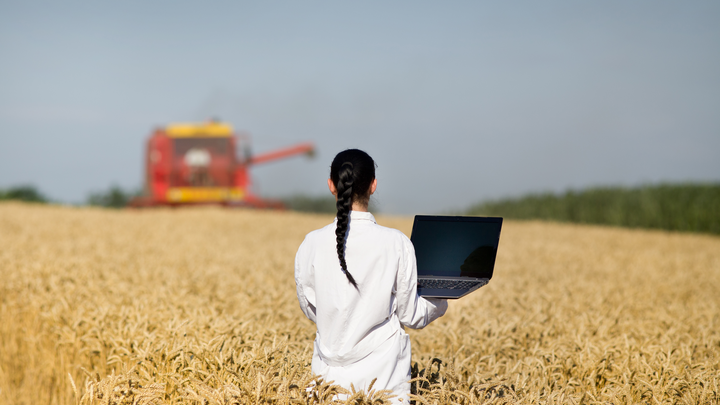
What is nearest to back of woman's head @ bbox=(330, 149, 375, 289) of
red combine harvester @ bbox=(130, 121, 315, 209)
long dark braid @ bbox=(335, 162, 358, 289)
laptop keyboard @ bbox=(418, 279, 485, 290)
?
long dark braid @ bbox=(335, 162, 358, 289)

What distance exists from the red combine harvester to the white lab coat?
13.4 m

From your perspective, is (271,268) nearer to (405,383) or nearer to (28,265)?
(28,265)

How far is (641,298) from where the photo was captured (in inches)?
230

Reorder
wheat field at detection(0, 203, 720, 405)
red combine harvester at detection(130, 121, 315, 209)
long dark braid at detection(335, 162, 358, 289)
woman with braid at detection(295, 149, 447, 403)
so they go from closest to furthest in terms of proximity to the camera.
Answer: long dark braid at detection(335, 162, 358, 289), woman with braid at detection(295, 149, 447, 403), wheat field at detection(0, 203, 720, 405), red combine harvester at detection(130, 121, 315, 209)

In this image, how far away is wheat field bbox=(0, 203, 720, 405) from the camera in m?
2.64

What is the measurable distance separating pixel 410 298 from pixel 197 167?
14.2 meters

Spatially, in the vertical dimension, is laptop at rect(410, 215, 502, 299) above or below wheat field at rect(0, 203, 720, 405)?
above

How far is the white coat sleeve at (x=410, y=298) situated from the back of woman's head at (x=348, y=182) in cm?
18

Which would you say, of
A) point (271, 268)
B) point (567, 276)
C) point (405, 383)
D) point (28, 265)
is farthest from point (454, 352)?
point (28, 265)

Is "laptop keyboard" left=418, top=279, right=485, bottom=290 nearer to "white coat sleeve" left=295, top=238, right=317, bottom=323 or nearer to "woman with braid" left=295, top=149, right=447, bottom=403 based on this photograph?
"woman with braid" left=295, top=149, right=447, bottom=403

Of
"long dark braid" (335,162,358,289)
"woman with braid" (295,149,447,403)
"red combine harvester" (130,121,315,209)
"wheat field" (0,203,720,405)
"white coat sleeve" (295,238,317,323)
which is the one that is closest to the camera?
"long dark braid" (335,162,358,289)

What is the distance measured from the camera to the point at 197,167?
606 inches

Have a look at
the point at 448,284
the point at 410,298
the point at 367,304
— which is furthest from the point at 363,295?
the point at 448,284

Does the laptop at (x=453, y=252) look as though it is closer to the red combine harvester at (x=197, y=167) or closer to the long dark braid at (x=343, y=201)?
the long dark braid at (x=343, y=201)
